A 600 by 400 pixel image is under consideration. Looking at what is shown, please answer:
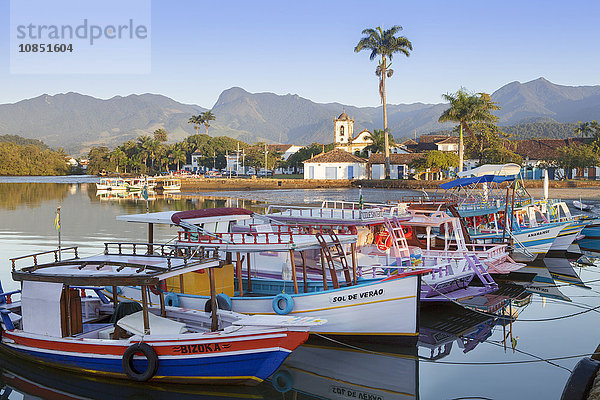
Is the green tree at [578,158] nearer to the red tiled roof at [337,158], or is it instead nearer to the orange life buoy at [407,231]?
the red tiled roof at [337,158]

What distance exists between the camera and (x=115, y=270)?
1113cm

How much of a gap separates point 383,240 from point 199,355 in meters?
10.00

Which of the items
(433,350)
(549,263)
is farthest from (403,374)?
(549,263)

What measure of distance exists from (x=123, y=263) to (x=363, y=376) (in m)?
5.56

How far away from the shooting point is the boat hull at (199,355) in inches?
404

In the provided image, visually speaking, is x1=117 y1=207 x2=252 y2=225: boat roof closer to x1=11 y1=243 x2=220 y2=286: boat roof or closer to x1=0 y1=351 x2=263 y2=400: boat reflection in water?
x1=11 y1=243 x2=220 y2=286: boat roof

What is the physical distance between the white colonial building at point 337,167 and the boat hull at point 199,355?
2986 inches

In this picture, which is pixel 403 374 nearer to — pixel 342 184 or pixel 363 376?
pixel 363 376

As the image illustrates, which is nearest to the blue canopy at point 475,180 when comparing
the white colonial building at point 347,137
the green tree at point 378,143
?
the green tree at point 378,143

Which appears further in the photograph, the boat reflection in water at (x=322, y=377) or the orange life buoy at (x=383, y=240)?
the orange life buoy at (x=383, y=240)

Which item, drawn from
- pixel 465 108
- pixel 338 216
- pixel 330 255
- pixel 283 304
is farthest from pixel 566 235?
pixel 465 108

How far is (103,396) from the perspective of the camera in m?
10.7

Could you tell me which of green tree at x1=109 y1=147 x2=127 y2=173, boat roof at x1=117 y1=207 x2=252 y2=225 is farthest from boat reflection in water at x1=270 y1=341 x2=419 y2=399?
green tree at x1=109 y1=147 x2=127 y2=173

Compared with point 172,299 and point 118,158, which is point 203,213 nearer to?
point 172,299
